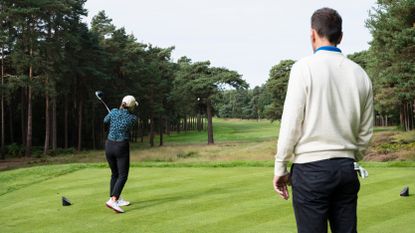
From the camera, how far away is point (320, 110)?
3.00 metres

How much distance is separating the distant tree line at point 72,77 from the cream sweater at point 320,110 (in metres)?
33.4

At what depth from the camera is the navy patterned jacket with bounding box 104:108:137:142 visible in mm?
8250

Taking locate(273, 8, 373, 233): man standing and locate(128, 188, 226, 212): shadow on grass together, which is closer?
locate(273, 8, 373, 233): man standing

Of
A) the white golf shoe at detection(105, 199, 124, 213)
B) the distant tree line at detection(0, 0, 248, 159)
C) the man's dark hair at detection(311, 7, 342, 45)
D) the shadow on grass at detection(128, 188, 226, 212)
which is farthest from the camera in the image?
the distant tree line at detection(0, 0, 248, 159)

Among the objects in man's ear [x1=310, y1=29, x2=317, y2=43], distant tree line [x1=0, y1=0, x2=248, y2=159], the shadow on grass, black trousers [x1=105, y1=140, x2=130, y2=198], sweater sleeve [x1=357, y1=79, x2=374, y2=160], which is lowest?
the shadow on grass

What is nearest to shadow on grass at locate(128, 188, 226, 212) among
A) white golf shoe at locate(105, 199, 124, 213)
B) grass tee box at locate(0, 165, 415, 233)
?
grass tee box at locate(0, 165, 415, 233)

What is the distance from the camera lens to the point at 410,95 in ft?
98.1

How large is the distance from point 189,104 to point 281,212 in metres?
54.0

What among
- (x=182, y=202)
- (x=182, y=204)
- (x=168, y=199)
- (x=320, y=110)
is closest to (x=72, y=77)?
(x=168, y=199)

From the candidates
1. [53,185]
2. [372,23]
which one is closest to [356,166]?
[53,185]

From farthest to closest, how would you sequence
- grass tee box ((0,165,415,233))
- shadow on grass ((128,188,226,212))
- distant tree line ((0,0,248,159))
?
distant tree line ((0,0,248,159))
shadow on grass ((128,188,226,212))
grass tee box ((0,165,415,233))

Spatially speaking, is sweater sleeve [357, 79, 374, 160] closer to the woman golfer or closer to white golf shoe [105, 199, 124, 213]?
white golf shoe [105, 199, 124, 213]

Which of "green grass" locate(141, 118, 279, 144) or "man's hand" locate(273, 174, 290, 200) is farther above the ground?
"man's hand" locate(273, 174, 290, 200)

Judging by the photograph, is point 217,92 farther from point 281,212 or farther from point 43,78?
point 281,212
